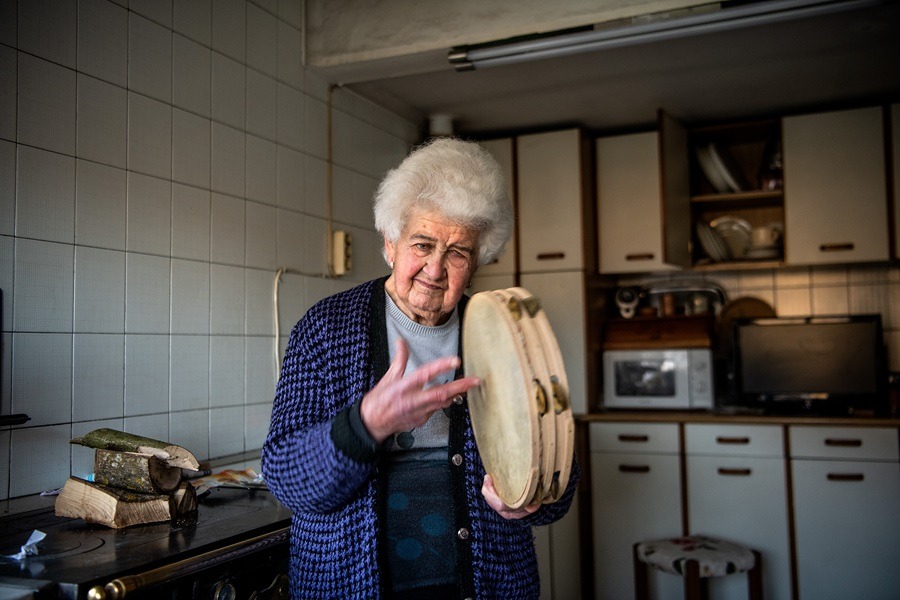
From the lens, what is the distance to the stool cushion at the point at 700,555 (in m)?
2.81

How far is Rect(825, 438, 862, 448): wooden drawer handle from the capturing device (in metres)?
3.08

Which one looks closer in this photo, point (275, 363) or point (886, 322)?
point (275, 363)

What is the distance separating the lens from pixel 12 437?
5.44ft

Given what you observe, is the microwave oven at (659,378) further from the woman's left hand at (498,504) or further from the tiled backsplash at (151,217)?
the woman's left hand at (498,504)

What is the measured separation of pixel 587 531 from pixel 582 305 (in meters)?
1.07

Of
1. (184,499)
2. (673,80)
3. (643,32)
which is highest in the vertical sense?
(673,80)

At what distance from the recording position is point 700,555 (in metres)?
2.88

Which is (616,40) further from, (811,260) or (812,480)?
(812,480)

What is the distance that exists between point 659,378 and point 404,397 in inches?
110

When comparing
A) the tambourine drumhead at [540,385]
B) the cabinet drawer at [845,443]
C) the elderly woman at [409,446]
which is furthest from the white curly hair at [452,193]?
the cabinet drawer at [845,443]

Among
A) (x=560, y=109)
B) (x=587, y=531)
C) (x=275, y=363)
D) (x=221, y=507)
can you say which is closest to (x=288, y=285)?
(x=275, y=363)

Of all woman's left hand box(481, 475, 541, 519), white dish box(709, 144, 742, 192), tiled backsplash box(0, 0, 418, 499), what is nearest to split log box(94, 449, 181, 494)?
tiled backsplash box(0, 0, 418, 499)

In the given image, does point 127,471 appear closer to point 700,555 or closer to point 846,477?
point 700,555

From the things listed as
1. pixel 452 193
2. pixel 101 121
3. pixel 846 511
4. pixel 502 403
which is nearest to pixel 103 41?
pixel 101 121
